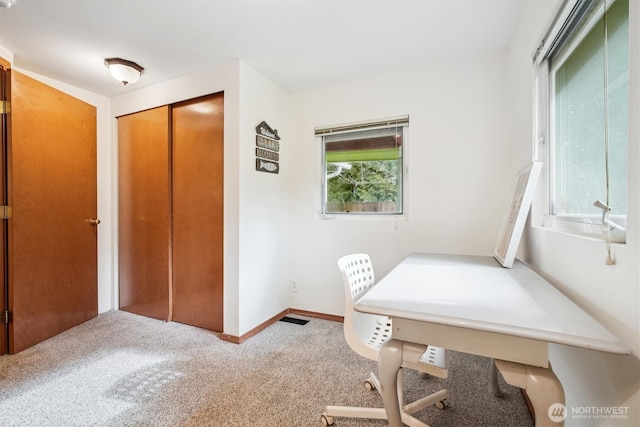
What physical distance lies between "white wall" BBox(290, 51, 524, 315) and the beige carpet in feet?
2.68

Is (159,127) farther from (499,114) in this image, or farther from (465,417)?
(465,417)

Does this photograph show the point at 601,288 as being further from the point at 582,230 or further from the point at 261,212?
the point at 261,212

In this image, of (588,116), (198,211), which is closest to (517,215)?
(588,116)

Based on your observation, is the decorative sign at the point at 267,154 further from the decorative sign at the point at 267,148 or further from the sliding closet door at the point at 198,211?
the sliding closet door at the point at 198,211

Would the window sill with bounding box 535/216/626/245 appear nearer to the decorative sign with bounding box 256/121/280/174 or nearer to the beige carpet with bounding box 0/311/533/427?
the beige carpet with bounding box 0/311/533/427

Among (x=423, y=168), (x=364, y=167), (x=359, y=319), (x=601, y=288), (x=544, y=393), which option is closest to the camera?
(x=544, y=393)

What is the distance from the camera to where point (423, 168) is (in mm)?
2428

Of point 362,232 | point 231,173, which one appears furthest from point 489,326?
point 231,173

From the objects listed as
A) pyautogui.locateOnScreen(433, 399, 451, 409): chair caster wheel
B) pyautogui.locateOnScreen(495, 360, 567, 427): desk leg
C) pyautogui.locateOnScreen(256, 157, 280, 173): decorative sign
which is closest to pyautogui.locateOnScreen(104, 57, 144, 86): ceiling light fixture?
pyautogui.locateOnScreen(256, 157, 280, 173): decorative sign

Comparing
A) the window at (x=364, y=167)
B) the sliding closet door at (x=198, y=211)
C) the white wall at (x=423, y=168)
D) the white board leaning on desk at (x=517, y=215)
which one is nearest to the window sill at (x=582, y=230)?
the white board leaning on desk at (x=517, y=215)

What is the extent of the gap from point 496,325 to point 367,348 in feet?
2.24

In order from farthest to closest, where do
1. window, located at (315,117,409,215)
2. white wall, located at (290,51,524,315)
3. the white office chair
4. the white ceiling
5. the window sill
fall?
window, located at (315,117,409,215)
white wall, located at (290,51,524,315)
the white ceiling
the white office chair
the window sill

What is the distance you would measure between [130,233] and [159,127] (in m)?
1.17

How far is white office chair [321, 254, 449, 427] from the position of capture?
4.17 feet
